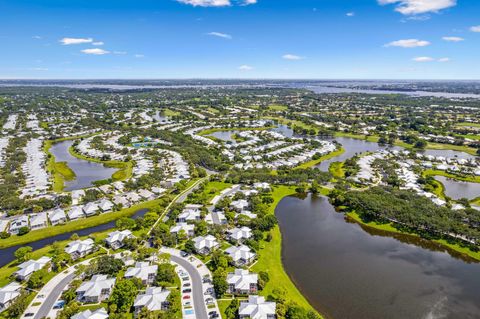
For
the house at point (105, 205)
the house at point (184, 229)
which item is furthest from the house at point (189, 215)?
the house at point (105, 205)

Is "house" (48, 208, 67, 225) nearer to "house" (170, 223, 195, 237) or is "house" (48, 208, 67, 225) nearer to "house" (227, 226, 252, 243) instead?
"house" (170, 223, 195, 237)

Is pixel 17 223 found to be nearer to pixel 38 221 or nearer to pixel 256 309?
pixel 38 221

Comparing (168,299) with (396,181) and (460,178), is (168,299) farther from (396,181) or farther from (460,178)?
(460,178)

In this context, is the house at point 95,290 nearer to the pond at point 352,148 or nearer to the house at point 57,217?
the house at point 57,217

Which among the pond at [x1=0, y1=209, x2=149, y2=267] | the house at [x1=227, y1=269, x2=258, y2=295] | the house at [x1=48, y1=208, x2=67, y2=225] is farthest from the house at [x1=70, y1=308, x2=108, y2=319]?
the house at [x1=48, y1=208, x2=67, y2=225]

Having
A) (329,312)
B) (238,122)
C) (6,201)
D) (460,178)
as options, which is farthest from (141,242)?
(238,122)
